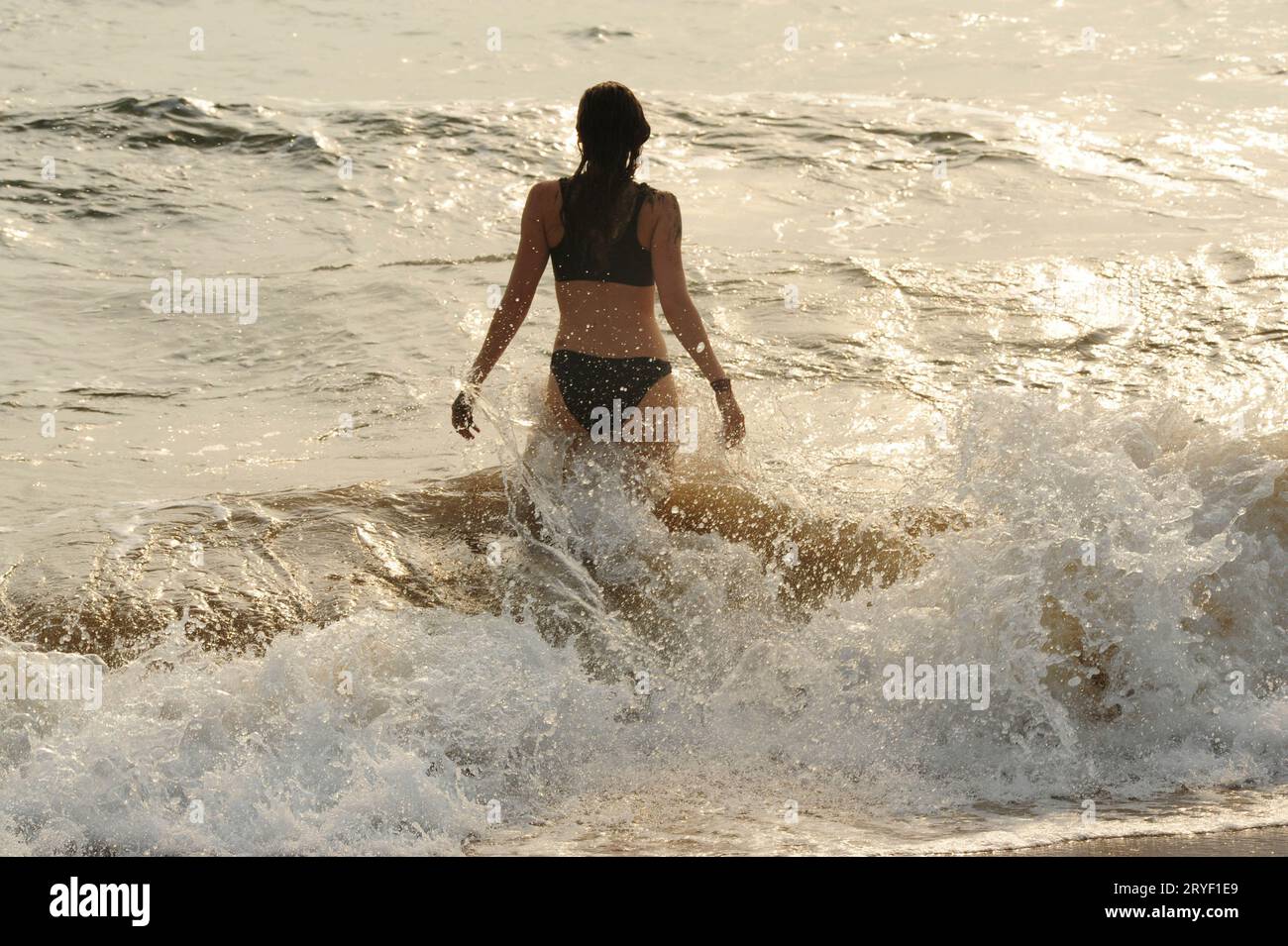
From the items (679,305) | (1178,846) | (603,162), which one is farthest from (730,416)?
(1178,846)

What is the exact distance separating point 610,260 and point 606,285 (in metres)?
0.10

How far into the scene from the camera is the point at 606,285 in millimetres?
5059

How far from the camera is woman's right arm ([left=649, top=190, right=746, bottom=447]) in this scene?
4918 mm

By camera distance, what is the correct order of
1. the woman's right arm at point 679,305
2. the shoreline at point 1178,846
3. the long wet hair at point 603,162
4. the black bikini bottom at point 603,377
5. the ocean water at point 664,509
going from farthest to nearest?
the black bikini bottom at point 603,377
the woman's right arm at point 679,305
the long wet hair at point 603,162
the ocean water at point 664,509
the shoreline at point 1178,846

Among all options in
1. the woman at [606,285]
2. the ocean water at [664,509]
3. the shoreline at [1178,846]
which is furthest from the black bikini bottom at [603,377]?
the shoreline at [1178,846]

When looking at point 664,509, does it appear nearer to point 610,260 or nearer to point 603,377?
point 603,377

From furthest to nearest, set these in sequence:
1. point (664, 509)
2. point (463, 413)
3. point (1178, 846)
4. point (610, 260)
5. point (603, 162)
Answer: point (664, 509), point (463, 413), point (610, 260), point (603, 162), point (1178, 846)

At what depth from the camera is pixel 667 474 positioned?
5410mm

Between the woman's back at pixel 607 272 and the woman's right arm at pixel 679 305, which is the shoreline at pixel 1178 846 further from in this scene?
the woman's back at pixel 607 272

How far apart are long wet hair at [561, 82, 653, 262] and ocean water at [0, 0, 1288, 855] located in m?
0.90

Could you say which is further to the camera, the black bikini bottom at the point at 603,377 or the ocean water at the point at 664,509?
the black bikini bottom at the point at 603,377

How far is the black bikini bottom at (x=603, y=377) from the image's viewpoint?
5184mm
